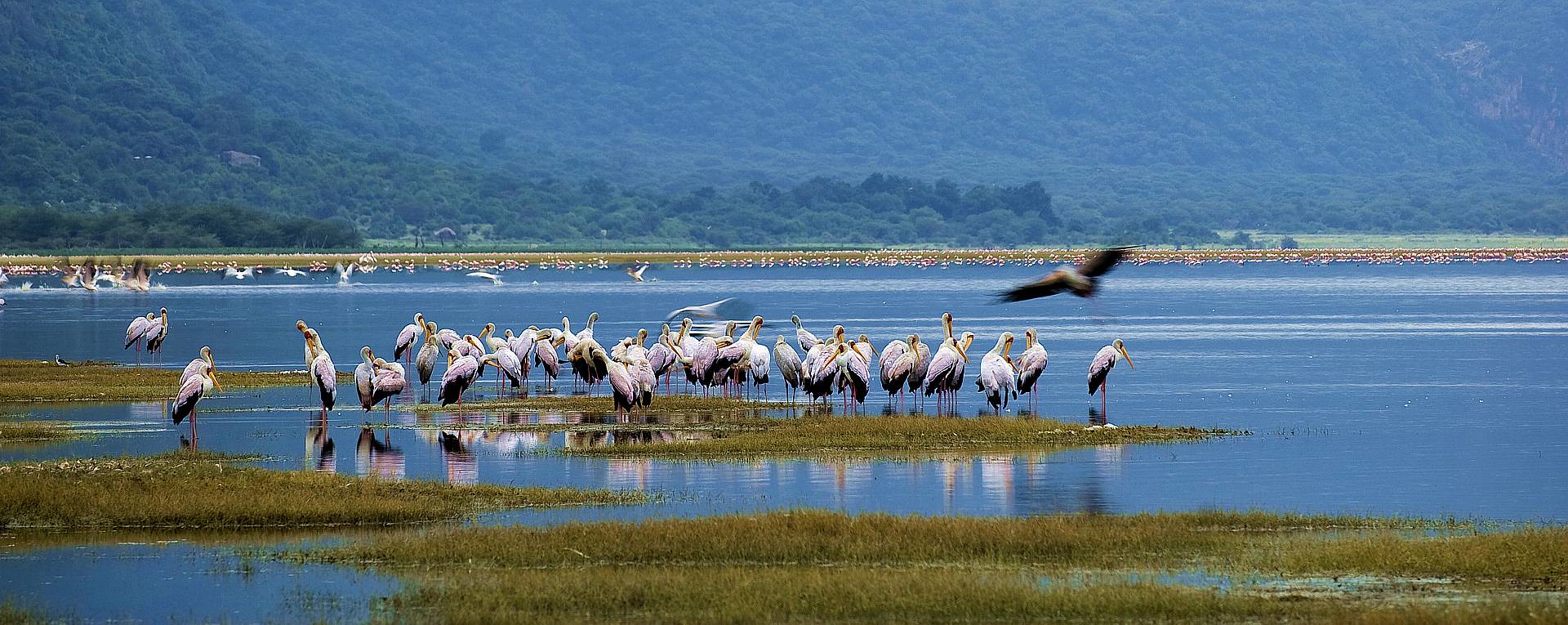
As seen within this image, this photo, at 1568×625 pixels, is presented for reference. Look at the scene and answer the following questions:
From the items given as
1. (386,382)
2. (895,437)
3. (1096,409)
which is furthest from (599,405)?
(1096,409)

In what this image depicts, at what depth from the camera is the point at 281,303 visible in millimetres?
71812

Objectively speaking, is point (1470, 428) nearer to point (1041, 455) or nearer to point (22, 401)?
point (1041, 455)

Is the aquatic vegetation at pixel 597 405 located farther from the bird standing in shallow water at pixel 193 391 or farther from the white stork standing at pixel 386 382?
the bird standing in shallow water at pixel 193 391

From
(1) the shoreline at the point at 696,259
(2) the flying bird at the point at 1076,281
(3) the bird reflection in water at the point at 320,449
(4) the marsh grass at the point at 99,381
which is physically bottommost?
(1) the shoreline at the point at 696,259

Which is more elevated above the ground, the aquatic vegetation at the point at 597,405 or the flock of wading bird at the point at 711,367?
the flock of wading bird at the point at 711,367

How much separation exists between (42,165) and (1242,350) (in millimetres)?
168235

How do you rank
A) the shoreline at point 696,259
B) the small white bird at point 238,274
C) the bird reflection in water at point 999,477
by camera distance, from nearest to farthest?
the bird reflection in water at point 999,477 < the small white bird at point 238,274 < the shoreline at point 696,259

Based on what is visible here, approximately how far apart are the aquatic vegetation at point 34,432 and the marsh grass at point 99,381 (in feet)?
14.4

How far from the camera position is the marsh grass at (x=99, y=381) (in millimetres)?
31781

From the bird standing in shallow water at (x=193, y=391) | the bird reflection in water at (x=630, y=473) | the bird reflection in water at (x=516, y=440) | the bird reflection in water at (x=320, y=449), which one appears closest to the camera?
the bird reflection in water at (x=630, y=473)

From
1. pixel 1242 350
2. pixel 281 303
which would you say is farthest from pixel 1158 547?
pixel 281 303

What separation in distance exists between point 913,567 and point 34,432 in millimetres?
13667

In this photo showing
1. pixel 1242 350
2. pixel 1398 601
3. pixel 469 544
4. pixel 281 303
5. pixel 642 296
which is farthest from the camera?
pixel 642 296

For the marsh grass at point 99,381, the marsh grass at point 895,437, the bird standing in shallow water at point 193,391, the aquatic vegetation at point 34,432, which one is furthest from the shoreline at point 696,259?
the marsh grass at point 895,437
